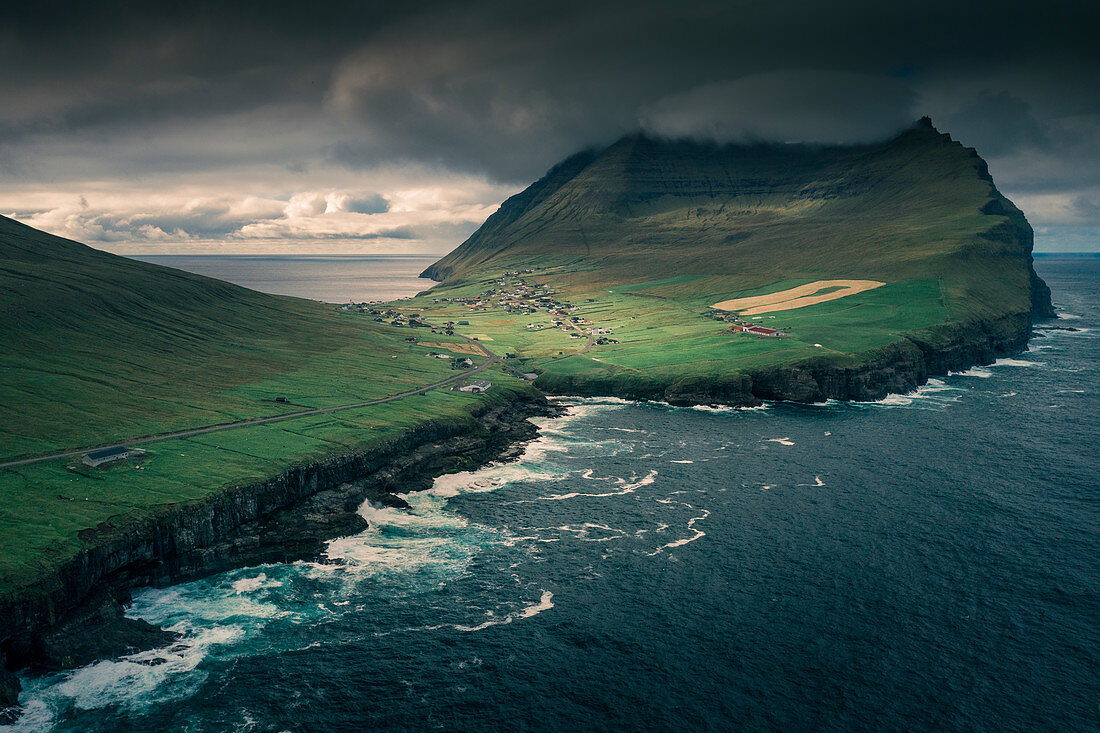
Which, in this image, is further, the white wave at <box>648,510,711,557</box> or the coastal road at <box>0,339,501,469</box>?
the coastal road at <box>0,339,501,469</box>

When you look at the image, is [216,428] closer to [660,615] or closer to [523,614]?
[523,614]

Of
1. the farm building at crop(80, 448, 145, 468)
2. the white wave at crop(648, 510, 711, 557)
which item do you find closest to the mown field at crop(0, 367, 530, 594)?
the farm building at crop(80, 448, 145, 468)

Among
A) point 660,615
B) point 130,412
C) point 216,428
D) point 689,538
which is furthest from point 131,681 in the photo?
point 689,538

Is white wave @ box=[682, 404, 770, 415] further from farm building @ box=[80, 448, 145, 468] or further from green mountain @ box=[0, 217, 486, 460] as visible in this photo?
farm building @ box=[80, 448, 145, 468]

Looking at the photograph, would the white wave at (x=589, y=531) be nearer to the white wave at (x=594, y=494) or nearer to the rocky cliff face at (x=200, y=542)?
the white wave at (x=594, y=494)

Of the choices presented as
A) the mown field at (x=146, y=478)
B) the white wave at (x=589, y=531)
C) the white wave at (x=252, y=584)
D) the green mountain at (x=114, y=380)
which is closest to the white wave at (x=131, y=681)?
the white wave at (x=252, y=584)
